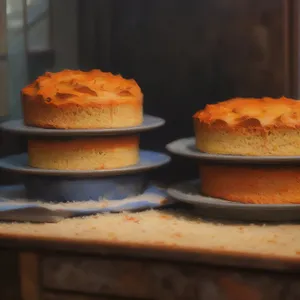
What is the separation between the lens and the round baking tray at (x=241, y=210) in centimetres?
108

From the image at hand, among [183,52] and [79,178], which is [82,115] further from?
[183,52]

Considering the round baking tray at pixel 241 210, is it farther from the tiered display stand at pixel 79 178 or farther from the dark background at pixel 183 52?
the dark background at pixel 183 52

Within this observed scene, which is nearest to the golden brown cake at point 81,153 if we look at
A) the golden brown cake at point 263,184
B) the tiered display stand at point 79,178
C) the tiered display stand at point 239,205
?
the tiered display stand at point 79,178

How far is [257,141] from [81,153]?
0.32m

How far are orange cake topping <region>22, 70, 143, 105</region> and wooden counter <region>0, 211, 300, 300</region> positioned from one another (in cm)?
23

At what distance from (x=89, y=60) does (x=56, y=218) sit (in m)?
0.51

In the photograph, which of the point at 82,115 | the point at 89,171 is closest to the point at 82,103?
the point at 82,115

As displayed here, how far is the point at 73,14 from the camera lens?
150cm

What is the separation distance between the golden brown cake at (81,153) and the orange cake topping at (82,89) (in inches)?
2.9

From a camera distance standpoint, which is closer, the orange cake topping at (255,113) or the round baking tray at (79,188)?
the orange cake topping at (255,113)

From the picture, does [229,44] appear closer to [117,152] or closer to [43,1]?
[117,152]

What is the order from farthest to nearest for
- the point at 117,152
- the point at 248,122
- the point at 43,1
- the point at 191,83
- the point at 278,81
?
the point at 43,1 < the point at 191,83 < the point at 278,81 < the point at 117,152 < the point at 248,122

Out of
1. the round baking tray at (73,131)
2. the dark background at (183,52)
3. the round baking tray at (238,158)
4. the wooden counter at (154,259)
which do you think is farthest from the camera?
the dark background at (183,52)

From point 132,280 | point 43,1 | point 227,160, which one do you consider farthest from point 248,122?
point 43,1
